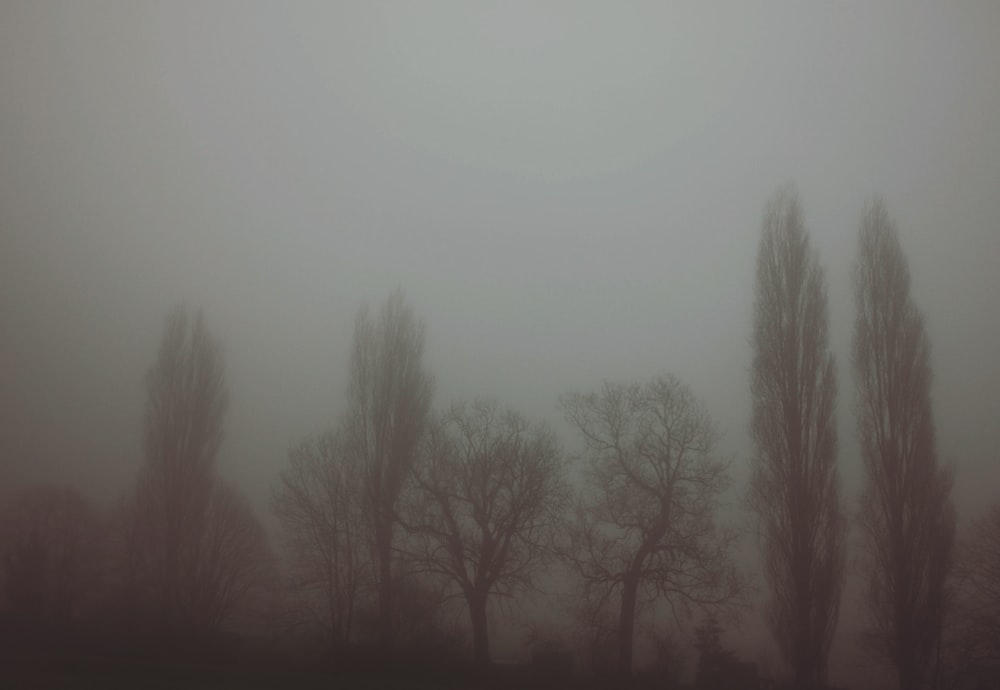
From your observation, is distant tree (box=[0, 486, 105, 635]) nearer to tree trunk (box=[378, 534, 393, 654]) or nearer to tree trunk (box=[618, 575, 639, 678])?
tree trunk (box=[378, 534, 393, 654])

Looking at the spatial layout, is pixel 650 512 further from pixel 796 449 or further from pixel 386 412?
pixel 386 412

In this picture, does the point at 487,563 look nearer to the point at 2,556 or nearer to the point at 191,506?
the point at 191,506

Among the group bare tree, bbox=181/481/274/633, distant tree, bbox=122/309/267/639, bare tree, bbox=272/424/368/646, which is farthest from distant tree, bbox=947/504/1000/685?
distant tree, bbox=122/309/267/639

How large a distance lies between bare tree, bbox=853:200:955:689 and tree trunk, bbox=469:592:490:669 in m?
6.50

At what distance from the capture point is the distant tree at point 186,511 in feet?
44.9

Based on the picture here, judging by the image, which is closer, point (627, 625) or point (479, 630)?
point (627, 625)

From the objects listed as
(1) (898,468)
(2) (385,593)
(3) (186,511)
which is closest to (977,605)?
(1) (898,468)

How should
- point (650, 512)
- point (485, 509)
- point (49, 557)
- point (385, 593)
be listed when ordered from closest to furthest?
1. point (650, 512)
2. point (385, 593)
3. point (485, 509)
4. point (49, 557)

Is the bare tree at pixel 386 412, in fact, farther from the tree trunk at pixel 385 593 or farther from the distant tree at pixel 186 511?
the distant tree at pixel 186 511

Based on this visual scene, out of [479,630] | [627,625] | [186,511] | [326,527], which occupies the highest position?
[186,511]

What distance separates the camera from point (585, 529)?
Answer: 43.3 feet

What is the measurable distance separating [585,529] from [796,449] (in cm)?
402

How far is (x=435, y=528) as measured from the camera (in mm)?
13445

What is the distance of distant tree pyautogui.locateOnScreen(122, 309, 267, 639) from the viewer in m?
13.7
